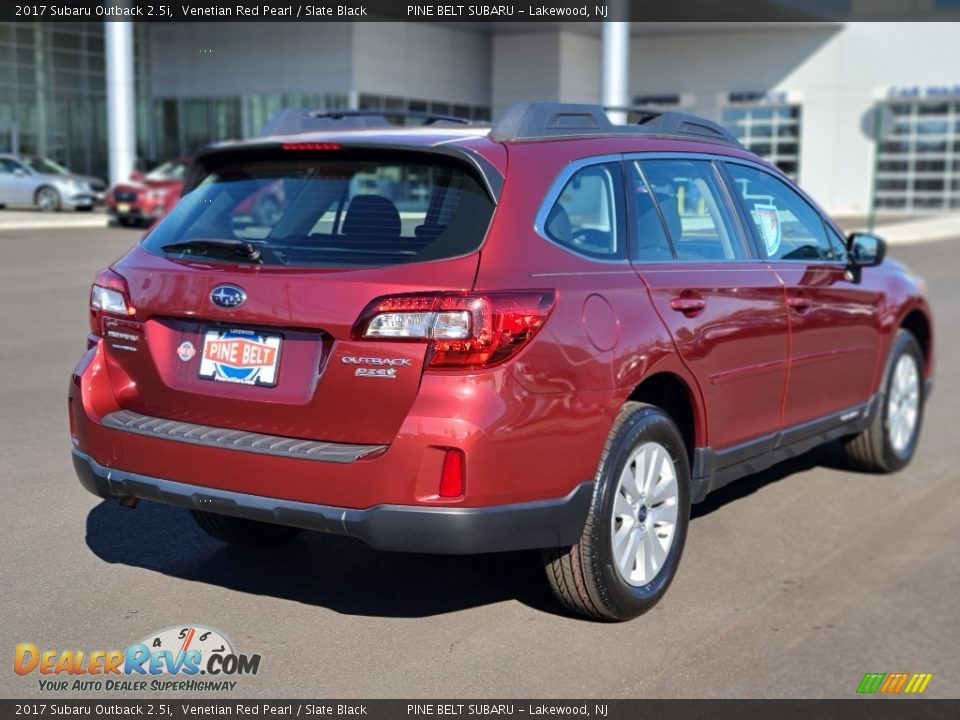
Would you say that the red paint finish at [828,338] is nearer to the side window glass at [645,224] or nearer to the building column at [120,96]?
the side window glass at [645,224]

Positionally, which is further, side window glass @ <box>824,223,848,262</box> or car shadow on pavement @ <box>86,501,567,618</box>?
side window glass @ <box>824,223,848,262</box>

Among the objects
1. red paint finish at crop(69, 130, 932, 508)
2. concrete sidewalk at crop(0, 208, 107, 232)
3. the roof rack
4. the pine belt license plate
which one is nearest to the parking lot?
red paint finish at crop(69, 130, 932, 508)

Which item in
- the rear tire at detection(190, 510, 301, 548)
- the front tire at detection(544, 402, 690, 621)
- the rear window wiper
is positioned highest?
the rear window wiper

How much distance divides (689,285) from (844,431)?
6.25ft

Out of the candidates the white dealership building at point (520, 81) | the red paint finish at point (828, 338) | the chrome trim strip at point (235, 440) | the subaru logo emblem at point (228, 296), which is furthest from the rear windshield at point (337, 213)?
the white dealership building at point (520, 81)

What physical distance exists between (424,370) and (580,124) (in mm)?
1412

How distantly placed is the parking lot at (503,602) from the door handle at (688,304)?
1.14 meters

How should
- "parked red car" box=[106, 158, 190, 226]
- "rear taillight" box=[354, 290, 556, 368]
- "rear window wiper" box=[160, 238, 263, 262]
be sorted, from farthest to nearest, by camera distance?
"parked red car" box=[106, 158, 190, 226], "rear window wiper" box=[160, 238, 263, 262], "rear taillight" box=[354, 290, 556, 368]

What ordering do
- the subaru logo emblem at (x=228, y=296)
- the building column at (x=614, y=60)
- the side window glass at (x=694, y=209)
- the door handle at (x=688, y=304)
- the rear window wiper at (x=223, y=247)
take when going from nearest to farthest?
the subaru logo emblem at (x=228, y=296), the rear window wiper at (x=223, y=247), the door handle at (x=688, y=304), the side window glass at (x=694, y=209), the building column at (x=614, y=60)

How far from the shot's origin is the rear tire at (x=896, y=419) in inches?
259

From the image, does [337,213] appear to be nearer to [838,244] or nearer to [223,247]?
[223,247]

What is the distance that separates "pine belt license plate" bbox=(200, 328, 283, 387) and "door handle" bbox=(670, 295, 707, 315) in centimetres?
153

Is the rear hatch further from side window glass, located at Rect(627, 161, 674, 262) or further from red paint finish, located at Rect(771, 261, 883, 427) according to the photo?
red paint finish, located at Rect(771, 261, 883, 427)

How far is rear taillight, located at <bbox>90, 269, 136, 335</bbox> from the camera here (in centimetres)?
436
